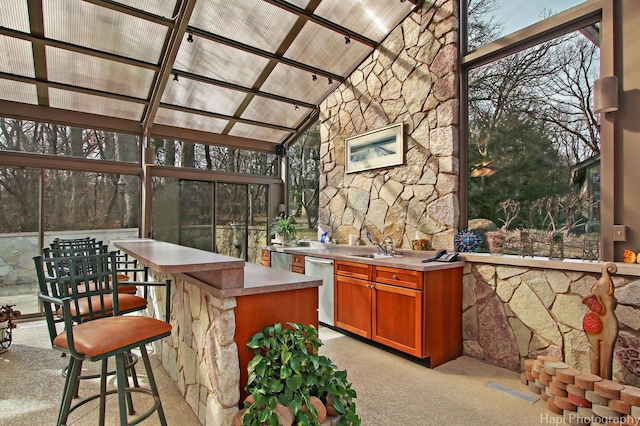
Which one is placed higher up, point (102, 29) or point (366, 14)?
point (366, 14)

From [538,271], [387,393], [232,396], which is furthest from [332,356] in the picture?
Answer: [538,271]

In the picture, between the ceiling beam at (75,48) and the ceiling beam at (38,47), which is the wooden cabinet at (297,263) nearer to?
the ceiling beam at (75,48)

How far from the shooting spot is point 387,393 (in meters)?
2.76

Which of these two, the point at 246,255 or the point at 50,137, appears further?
the point at 246,255

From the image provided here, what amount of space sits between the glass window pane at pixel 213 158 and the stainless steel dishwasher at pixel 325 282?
Answer: 8.21 feet

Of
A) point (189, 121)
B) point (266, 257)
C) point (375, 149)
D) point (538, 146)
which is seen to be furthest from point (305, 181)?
point (538, 146)

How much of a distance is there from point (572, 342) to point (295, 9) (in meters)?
4.03

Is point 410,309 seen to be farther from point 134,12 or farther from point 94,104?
point 94,104

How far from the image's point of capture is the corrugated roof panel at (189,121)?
17.1ft

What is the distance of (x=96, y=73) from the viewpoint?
4270 millimetres

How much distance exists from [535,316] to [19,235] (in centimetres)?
579

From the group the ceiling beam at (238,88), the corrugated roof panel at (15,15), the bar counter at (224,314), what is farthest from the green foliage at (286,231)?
the corrugated roof panel at (15,15)

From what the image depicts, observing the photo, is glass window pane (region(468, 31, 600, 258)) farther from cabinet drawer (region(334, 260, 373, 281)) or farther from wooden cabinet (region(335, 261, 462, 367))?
cabinet drawer (region(334, 260, 373, 281))

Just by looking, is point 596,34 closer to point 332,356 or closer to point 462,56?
point 462,56
